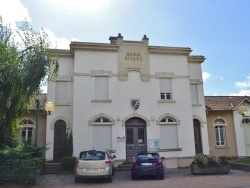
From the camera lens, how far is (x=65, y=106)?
20344 mm

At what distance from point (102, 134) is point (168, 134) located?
4921 mm

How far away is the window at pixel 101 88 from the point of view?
2039 cm

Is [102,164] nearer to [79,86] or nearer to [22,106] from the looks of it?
[22,106]

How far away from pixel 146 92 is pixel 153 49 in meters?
3.52

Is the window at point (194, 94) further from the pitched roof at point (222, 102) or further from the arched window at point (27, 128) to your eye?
the arched window at point (27, 128)

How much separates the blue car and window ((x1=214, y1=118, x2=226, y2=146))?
11.2 meters

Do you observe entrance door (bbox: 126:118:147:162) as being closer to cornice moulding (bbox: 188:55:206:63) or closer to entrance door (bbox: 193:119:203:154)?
entrance door (bbox: 193:119:203:154)

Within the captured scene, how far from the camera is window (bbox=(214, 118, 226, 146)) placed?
23.8m

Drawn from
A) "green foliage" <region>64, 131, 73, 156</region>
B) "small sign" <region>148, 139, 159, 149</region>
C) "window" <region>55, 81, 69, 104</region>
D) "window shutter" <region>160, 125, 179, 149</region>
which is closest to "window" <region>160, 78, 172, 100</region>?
"window shutter" <region>160, 125, 179, 149</region>

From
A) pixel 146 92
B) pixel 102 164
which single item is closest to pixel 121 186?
pixel 102 164

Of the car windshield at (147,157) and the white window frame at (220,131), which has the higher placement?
the white window frame at (220,131)

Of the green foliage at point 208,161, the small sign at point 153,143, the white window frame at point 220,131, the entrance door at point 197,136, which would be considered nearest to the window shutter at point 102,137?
the small sign at point 153,143

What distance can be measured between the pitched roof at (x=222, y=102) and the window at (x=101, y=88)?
30.4 feet

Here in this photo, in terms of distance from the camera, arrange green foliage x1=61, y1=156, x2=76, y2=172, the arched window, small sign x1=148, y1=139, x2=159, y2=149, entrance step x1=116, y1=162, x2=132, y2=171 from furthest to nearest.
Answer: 1. the arched window
2. small sign x1=148, y1=139, x2=159, y2=149
3. entrance step x1=116, y1=162, x2=132, y2=171
4. green foliage x1=61, y1=156, x2=76, y2=172
